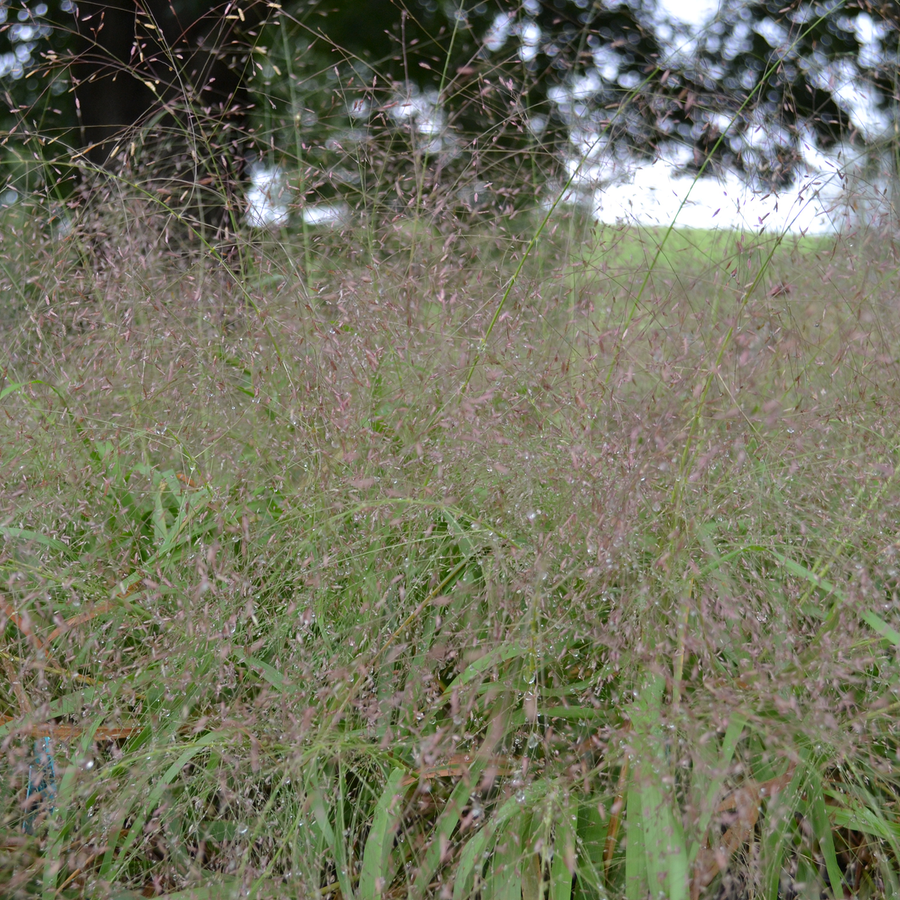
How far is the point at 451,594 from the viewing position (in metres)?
1.32

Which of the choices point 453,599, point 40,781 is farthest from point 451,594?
point 40,781

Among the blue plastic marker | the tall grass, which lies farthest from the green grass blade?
the blue plastic marker

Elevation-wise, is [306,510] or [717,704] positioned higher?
[306,510]

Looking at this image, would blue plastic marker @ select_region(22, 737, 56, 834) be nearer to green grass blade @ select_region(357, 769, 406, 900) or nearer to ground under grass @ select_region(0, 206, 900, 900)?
ground under grass @ select_region(0, 206, 900, 900)

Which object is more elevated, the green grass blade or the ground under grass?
the ground under grass

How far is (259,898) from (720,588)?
2.56ft

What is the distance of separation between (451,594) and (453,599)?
75 mm

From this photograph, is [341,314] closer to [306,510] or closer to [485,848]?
[306,510]

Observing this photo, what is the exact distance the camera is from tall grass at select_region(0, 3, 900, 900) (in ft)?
3.52

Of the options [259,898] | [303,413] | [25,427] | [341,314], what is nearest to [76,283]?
[25,427]

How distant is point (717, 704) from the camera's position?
3.39 feet

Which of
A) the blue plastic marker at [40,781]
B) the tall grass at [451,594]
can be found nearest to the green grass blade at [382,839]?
the tall grass at [451,594]

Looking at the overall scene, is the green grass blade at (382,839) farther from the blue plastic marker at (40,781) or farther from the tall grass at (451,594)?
the blue plastic marker at (40,781)

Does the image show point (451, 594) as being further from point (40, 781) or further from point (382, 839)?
point (40, 781)
